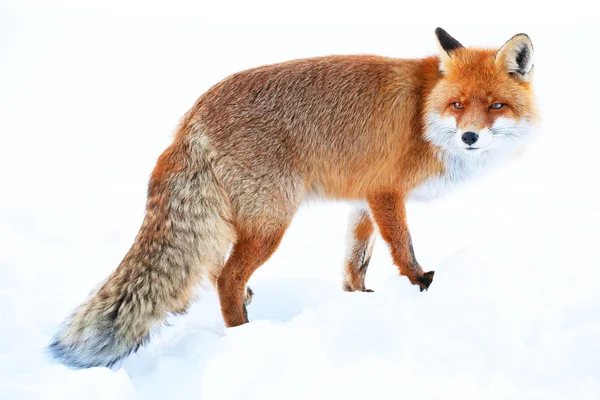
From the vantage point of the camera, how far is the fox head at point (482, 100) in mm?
3281

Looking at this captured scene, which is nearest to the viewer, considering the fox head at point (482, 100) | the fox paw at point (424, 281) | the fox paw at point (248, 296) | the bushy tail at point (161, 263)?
the bushy tail at point (161, 263)

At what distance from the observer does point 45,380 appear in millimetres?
2590

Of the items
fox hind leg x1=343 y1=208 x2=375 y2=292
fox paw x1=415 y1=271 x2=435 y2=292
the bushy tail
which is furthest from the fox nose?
the bushy tail

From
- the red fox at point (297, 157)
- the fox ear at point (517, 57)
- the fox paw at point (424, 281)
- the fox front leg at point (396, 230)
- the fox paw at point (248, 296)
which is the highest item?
the fox ear at point (517, 57)

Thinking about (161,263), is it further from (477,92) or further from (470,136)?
(477,92)

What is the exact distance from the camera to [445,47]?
3.56m

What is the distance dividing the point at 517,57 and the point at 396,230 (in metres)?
1.15

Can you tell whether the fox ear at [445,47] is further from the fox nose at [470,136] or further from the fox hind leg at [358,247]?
the fox hind leg at [358,247]

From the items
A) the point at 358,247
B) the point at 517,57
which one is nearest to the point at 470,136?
the point at 517,57

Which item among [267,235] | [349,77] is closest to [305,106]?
[349,77]

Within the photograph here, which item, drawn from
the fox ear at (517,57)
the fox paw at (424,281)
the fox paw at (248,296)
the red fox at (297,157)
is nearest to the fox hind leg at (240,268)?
the red fox at (297,157)

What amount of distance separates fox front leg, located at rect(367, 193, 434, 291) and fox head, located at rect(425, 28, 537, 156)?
417 millimetres

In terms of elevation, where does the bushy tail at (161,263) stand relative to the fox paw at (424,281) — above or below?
above

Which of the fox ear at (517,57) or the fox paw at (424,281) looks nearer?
the fox ear at (517,57)
